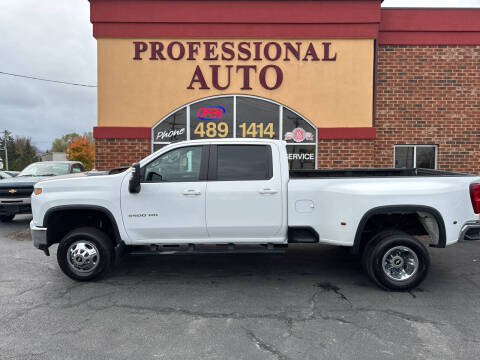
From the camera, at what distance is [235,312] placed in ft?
12.8

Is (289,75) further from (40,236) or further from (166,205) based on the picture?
(40,236)

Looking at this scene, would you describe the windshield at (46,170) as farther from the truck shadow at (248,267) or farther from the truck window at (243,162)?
the truck window at (243,162)

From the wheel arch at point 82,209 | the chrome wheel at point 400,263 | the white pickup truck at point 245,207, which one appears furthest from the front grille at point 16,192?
the chrome wheel at point 400,263

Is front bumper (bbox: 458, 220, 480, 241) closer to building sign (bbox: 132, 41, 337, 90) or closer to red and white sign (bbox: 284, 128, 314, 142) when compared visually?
red and white sign (bbox: 284, 128, 314, 142)

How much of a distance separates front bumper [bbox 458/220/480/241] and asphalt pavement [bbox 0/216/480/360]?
2.33ft

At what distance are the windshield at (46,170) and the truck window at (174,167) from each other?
694 centimetres

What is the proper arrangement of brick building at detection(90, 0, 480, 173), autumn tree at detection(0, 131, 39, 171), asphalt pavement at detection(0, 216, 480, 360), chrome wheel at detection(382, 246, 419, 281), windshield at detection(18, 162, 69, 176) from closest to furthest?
asphalt pavement at detection(0, 216, 480, 360), chrome wheel at detection(382, 246, 419, 281), brick building at detection(90, 0, 480, 173), windshield at detection(18, 162, 69, 176), autumn tree at detection(0, 131, 39, 171)

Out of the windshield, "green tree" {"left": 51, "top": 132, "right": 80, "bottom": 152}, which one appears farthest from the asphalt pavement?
"green tree" {"left": 51, "top": 132, "right": 80, "bottom": 152}

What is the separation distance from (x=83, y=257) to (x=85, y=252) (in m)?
0.07

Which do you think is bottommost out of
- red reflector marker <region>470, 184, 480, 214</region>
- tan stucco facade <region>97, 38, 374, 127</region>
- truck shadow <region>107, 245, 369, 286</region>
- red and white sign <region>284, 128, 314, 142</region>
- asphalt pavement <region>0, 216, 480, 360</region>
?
asphalt pavement <region>0, 216, 480, 360</region>

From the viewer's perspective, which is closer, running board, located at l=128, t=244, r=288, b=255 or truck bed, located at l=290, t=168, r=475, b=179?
running board, located at l=128, t=244, r=288, b=255

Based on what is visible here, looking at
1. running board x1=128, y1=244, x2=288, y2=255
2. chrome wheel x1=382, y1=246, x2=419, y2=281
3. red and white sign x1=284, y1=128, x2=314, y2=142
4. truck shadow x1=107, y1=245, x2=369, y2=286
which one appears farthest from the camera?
red and white sign x1=284, y1=128, x2=314, y2=142

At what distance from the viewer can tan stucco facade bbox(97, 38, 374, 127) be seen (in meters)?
9.12

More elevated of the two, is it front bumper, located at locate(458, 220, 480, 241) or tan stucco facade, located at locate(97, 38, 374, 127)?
tan stucco facade, located at locate(97, 38, 374, 127)
